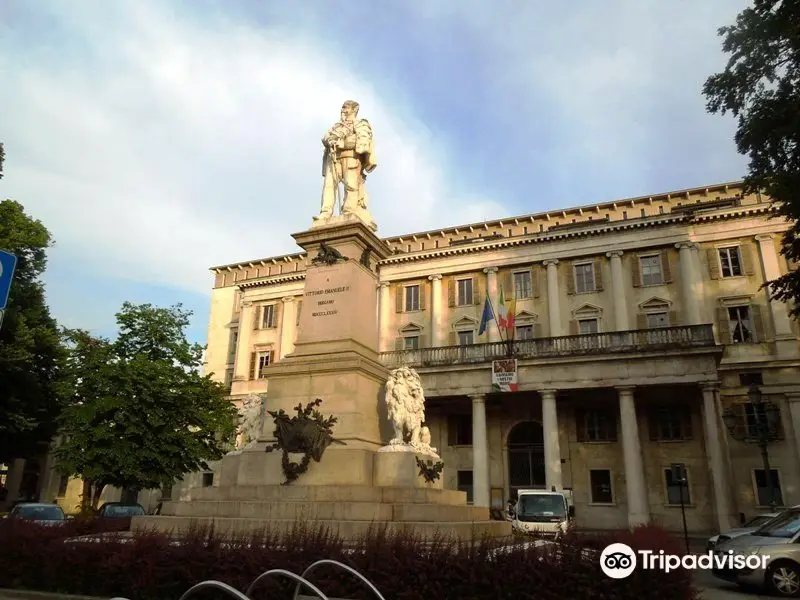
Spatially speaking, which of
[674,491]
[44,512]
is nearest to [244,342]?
[44,512]

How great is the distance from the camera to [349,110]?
16.1 metres

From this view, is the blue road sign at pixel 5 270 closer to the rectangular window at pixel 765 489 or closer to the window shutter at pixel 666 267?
the rectangular window at pixel 765 489

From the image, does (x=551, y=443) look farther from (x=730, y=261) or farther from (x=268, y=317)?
(x=268, y=317)

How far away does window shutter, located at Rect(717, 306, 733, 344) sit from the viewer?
1516 inches

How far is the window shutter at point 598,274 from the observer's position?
139ft

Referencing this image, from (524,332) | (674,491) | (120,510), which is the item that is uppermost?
(524,332)

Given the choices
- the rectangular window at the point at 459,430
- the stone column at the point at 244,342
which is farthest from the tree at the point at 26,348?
the rectangular window at the point at 459,430

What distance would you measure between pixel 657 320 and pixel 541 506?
839 inches

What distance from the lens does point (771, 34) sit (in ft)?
60.3

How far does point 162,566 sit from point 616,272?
1511 inches

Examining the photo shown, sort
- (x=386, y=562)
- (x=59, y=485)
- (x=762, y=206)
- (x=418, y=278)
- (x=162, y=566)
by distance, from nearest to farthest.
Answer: (x=386, y=562)
(x=162, y=566)
(x=762, y=206)
(x=418, y=278)
(x=59, y=485)

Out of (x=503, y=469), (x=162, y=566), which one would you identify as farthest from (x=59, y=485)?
(x=162, y=566)

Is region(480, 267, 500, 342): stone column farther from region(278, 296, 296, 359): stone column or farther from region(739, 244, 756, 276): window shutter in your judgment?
region(278, 296, 296, 359): stone column

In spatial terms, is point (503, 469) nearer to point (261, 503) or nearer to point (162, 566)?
point (261, 503)
